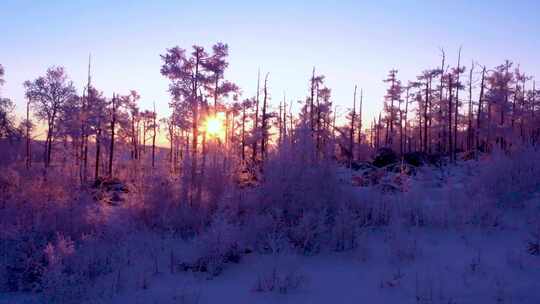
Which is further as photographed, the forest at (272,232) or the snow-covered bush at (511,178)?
the snow-covered bush at (511,178)

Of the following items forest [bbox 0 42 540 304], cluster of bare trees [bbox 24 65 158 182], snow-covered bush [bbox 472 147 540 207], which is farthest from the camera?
cluster of bare trees [bbox 24 65 158 182]

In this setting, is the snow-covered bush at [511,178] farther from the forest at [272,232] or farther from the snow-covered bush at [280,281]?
the snow-covered bush at [280,281]

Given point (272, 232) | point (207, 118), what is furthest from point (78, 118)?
point (272, 232)

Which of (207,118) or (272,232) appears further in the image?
(207,118)

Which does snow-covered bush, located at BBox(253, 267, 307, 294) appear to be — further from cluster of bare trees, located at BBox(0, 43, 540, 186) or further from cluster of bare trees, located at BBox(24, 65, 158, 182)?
cluster of bare trees, located at BBox(24, 65, 158, 182)

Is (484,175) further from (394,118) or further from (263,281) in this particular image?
(394,118)

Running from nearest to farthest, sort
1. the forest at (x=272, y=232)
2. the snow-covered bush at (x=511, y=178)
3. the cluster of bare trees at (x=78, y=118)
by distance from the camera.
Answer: the forest at (x=272, y=232)
the snow-covered bush at (x=511, y=178)
the cluster of bare trees at (x=78, y=118)

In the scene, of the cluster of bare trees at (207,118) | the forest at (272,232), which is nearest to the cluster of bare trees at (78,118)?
the cluster of bare trees at (207,118)

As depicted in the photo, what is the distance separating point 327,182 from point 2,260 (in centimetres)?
509

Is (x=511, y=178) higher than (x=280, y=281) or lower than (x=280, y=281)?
higher

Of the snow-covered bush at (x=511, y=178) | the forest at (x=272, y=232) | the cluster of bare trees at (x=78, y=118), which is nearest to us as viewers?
the forest at (x=272, y=232)

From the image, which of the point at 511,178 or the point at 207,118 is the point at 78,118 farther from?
the point at 511,178

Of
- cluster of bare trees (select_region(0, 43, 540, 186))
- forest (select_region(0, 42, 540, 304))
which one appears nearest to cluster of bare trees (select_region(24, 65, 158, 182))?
cluster of bare trees (select_region(0, 43, 540, 186))

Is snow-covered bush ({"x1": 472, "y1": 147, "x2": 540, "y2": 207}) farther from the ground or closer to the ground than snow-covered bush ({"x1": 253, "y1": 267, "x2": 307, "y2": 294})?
farther from the ground
